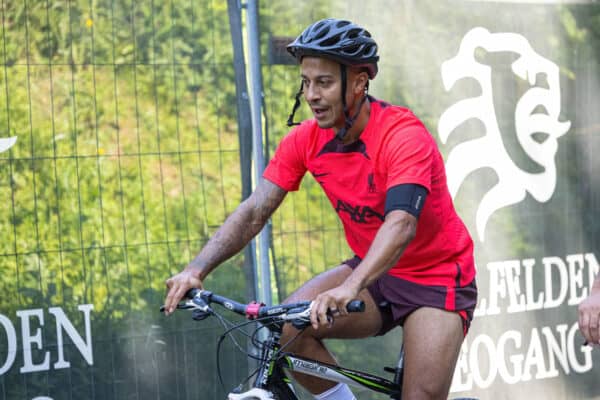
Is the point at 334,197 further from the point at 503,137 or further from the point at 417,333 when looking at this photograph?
the point at 503,137

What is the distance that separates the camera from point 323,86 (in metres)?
4.00

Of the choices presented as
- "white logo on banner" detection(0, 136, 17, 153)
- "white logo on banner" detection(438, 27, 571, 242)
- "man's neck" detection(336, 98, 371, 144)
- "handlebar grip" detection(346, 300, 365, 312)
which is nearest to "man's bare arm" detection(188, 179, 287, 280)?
"man's neck" detection(336, 98, 371, 144)

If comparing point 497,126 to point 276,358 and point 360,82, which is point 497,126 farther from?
point 276,358

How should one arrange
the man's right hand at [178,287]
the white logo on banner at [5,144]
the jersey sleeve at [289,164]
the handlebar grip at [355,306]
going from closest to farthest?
1. the handlebar grip at [355,306]
2. the man's right hand at [178,287]
3. the jersey sleeve at [289,164]
4. the white logo on banner at [5,144]

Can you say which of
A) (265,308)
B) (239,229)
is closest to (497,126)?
(239,229)

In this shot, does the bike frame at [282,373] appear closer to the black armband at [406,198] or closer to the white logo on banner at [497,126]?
the black armband at [406,198]

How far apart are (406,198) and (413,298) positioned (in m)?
0.60

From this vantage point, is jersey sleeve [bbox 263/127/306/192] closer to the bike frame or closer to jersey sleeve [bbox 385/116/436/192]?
jersey sleeve [bbox 385/116/436/192]

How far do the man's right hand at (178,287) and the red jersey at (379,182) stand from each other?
688 millimetres

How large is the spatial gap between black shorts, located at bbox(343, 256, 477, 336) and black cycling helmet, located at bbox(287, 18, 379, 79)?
0.92 metres

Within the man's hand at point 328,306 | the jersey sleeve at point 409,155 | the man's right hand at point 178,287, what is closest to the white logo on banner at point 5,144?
the man's right hand at point 178,287

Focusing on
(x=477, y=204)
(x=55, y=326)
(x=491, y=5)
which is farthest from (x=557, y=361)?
(x=55, y=326)

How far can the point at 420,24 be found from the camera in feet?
22.4

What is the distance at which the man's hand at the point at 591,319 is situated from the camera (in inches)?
148
